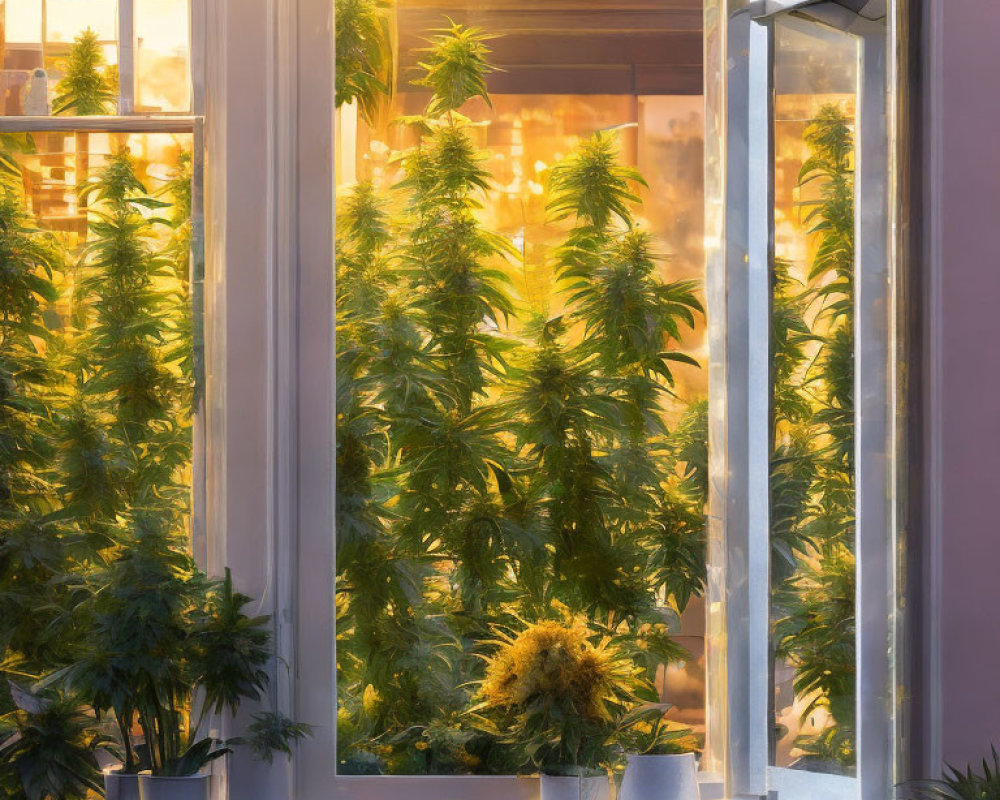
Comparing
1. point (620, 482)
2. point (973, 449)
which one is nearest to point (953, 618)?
point (973, 449)

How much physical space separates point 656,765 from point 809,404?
71cm

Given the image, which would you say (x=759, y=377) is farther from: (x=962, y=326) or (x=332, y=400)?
(x=332, y=400)

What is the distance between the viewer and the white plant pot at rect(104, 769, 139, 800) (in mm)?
1971

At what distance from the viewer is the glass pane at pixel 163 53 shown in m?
2.17

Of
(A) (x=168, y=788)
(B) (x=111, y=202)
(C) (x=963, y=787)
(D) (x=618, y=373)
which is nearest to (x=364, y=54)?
(B) (x=111, y=202)

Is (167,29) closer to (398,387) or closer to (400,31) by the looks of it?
(400,31)

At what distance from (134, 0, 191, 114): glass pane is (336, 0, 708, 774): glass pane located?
12.2 inches

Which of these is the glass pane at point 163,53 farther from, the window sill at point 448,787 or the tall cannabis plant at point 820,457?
the window sill at point 448,787

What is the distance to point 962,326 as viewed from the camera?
1.80m

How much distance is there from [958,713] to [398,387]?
1.16 meters

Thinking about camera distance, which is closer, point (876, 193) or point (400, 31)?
point (876, 193)

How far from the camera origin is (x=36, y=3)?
218 cm

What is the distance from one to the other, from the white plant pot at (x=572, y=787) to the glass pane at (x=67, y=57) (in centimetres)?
152

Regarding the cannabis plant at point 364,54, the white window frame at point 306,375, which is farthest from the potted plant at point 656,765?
the cannabis plant at point 364,54
